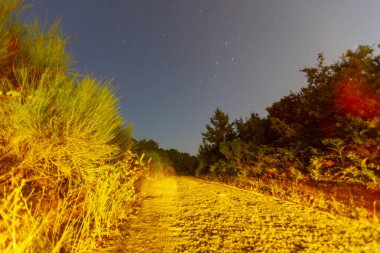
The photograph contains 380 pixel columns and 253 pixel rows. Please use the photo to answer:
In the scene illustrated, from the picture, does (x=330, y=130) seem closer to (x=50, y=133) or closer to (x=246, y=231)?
(x=246, y=231)

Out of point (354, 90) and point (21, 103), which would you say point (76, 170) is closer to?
point (21, 103)

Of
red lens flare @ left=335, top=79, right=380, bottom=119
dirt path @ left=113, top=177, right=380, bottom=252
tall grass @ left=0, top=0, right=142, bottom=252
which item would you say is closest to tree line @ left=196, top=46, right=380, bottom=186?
red lens flare @ left=335, top=79, right=380, bottom=119

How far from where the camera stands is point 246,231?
13.8 ft

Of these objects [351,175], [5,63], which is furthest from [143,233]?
[351,175]

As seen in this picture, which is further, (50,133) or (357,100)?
(357,100)

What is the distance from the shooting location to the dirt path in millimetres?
3451

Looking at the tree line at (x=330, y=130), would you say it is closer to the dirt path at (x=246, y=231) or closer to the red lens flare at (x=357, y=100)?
the red lens flare at (x=357, y=100)

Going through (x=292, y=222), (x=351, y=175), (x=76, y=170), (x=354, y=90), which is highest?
(x=354, y=90)

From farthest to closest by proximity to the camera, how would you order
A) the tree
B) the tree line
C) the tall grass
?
the tree < the tree line < the tall grass

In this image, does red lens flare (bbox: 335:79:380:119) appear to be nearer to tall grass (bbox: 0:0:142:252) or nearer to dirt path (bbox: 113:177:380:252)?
dirt path (bbox: 113:177:380:252)

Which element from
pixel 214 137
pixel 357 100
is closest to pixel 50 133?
pixel 357 100

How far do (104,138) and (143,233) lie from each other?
1840 millimetres

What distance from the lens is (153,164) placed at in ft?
49.2

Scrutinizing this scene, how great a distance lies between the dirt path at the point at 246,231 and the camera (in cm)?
345
